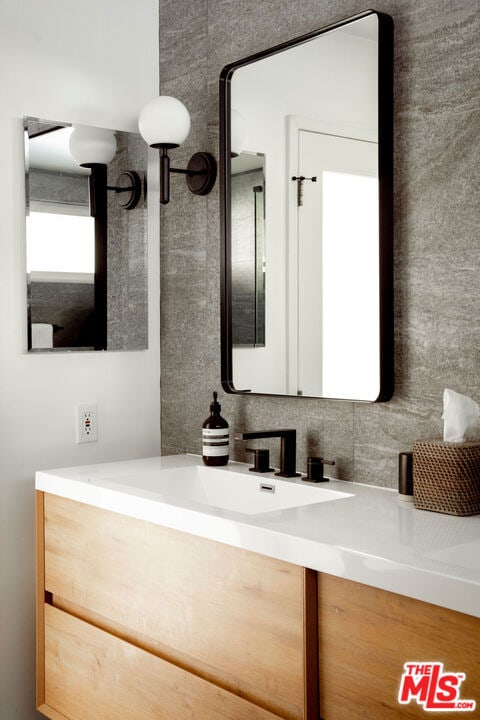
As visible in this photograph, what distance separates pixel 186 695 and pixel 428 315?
3.02ft

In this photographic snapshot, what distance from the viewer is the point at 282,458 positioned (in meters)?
1.93

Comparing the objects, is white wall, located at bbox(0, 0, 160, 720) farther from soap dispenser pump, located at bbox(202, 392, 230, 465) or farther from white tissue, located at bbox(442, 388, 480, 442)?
white tissue, located at bbox(442, 388, 480, 442)

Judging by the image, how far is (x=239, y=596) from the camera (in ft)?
4.76

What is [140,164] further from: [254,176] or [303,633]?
[303,633]

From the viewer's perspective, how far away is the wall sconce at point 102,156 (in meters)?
2.25

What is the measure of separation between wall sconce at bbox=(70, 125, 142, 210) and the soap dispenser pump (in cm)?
71

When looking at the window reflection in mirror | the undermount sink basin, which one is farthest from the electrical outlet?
the window reflection in mirror

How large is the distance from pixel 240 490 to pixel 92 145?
3.49ft

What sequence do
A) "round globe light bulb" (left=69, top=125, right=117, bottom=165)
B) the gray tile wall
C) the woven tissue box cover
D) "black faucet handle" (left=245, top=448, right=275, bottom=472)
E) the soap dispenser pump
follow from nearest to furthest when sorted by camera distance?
the woven tissue box cover → the gray tile wall → "black faucet handle" (left=245, top=448, right=275, bottom=472) → the soap dispenser pump → "round globe light bulb" (left=69, top=125, right=117, bottom=165)

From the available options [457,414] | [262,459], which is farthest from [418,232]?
[262,459]

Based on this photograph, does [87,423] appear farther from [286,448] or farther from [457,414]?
[457,414]

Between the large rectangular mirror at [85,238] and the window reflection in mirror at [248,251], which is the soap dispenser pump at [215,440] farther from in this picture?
the large rectangular mirror at [85,238]

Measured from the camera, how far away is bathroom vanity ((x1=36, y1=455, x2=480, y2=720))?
46.8 inches

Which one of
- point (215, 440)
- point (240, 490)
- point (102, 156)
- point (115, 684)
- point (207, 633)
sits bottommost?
point (115, 684)
